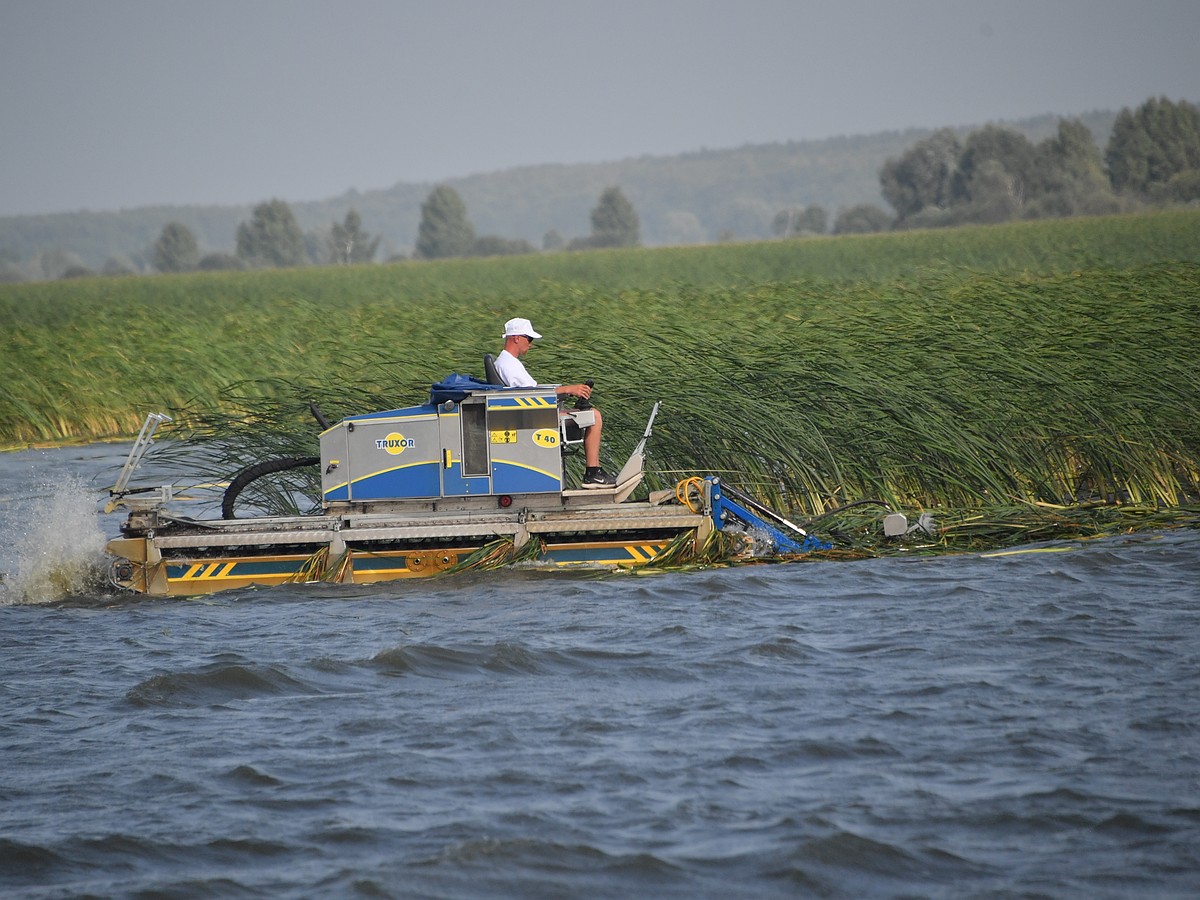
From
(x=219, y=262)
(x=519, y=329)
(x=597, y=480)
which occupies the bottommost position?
(x=597, y=480)

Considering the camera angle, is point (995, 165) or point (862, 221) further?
point (862, 221)

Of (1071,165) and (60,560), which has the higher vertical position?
(1071,165)

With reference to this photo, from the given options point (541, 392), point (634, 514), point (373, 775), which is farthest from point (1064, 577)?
point (373, 775)

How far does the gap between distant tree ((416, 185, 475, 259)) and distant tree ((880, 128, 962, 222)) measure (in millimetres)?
58734

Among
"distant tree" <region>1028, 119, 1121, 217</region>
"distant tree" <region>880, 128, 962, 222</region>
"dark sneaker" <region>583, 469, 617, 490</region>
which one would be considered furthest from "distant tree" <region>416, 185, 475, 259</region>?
"dark sneaker" <region>583, 469, 617, 490</region>

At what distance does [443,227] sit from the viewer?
607 ft

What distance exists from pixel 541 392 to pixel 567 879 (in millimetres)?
5857

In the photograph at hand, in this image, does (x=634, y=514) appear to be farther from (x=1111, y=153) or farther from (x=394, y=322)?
(x=1111, y=153)

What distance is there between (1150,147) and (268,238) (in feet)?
364

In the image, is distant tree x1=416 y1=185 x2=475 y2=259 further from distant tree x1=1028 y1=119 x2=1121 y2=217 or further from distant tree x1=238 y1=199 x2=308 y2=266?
distant tree x1=1028 y1=119 x2=1121 y2=217

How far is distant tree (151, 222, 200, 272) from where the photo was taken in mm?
192125

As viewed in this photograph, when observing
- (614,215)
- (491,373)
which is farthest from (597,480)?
(614,215)

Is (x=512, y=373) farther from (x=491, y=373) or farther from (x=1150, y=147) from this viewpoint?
(x=1150, y=147)

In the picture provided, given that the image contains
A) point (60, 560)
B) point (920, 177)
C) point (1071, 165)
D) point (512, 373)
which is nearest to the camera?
point (512, 373)
